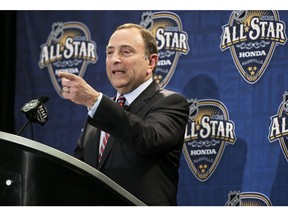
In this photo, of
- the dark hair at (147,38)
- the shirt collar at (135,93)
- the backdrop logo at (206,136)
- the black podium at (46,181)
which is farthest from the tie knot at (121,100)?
the black podium at (46,181)

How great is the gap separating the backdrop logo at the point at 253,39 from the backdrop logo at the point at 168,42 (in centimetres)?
32

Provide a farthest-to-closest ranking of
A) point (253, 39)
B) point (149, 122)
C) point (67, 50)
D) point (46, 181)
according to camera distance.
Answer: point (67, 50) → point (253, 39) → point (149, 122) → point (46, 181)

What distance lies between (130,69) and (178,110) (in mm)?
335

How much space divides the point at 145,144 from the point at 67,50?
2.08m

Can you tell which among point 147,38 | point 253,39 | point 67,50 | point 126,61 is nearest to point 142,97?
point 126,61

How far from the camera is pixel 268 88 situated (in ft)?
13.5

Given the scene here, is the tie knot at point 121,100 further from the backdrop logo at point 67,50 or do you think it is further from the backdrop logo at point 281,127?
the backdrop logo at point 67,50

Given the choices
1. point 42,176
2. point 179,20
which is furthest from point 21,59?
point 42,176

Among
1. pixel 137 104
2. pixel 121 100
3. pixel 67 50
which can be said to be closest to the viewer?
pixel 137 104

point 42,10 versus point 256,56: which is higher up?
point 42,10

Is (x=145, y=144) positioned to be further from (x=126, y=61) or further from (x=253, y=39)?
(x=253, y=39)

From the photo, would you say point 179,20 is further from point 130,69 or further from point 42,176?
point 42,176

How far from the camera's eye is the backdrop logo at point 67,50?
4.77 m

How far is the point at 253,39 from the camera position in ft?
13.7
